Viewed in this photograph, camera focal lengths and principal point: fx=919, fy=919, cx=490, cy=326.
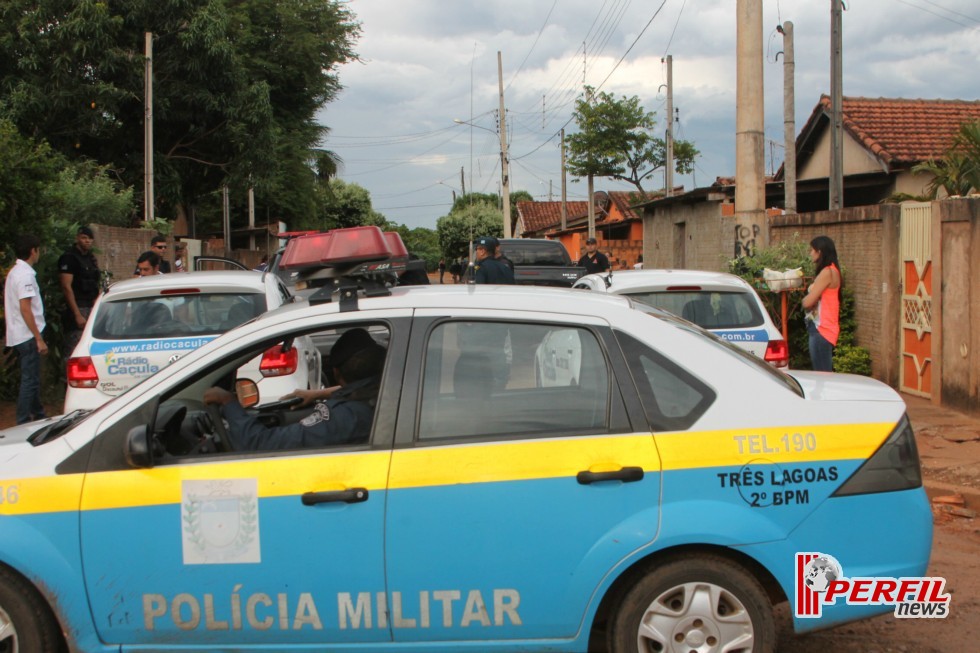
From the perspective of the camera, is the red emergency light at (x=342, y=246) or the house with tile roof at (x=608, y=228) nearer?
the red emergency light at (x=342, y=246)

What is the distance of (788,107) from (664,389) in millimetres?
20333

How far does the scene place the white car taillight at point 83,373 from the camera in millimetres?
7156

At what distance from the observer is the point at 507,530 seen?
3418 mm

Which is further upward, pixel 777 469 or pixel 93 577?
pixel 777 469

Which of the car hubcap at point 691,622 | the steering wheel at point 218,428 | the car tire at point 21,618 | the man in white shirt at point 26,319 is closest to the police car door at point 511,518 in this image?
the car hubcap at point 691,622

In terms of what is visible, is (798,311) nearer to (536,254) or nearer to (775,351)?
(775,351)

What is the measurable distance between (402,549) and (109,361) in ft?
15.1

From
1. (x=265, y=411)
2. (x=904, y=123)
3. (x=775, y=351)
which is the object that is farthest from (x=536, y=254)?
(x=265, y=411)

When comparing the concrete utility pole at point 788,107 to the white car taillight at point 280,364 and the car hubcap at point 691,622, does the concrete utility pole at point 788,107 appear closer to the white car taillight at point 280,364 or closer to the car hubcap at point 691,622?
the white car taillight at point 280,364

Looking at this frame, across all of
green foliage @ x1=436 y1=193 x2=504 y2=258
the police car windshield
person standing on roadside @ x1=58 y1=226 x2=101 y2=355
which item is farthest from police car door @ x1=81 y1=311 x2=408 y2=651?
green foliage @ x1=436 y1=193 x2=504 y2=258

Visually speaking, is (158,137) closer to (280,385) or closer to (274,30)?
(274,30)

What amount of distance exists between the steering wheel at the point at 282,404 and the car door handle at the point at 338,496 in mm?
1403

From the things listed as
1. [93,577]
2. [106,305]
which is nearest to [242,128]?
[106,305]

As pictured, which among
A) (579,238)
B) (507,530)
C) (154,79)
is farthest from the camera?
(579,238)
